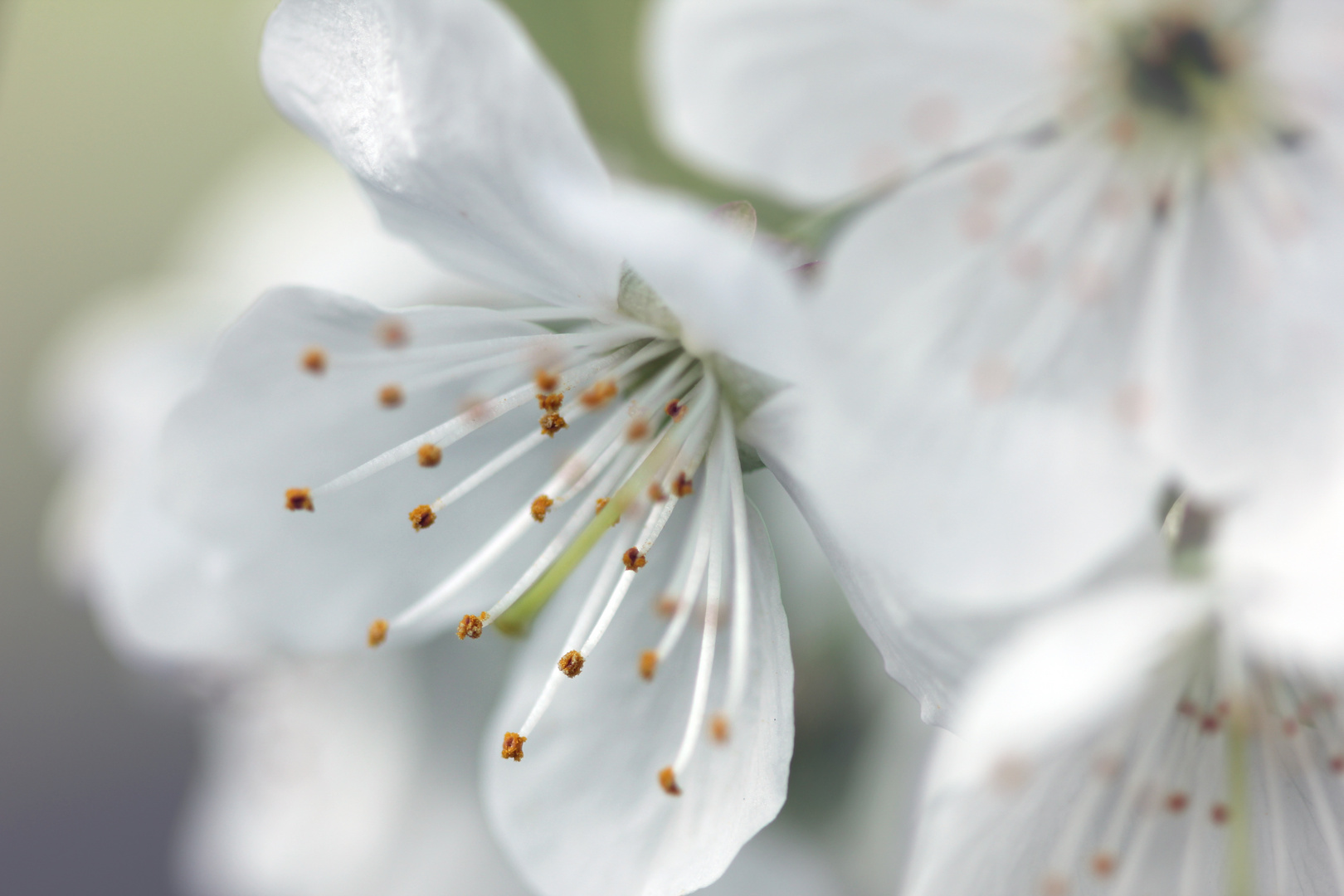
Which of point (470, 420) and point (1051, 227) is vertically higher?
point (1051, 227)

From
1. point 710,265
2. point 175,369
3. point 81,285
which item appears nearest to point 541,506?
point 710,265

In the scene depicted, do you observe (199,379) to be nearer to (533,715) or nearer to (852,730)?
(533,715)

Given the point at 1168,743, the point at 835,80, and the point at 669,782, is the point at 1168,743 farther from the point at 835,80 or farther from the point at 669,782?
the point at 835,80

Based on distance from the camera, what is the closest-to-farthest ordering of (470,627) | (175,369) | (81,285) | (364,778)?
(470,627), (175,369), (364,778), (81,285)

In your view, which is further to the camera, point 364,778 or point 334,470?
point 364,778

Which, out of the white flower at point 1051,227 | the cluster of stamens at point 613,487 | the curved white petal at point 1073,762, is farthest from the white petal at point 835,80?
the curved white petal at point 1073,762

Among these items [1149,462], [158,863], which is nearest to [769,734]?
[1149,462]

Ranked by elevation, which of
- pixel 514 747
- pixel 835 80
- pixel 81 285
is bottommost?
pixel 514 747
